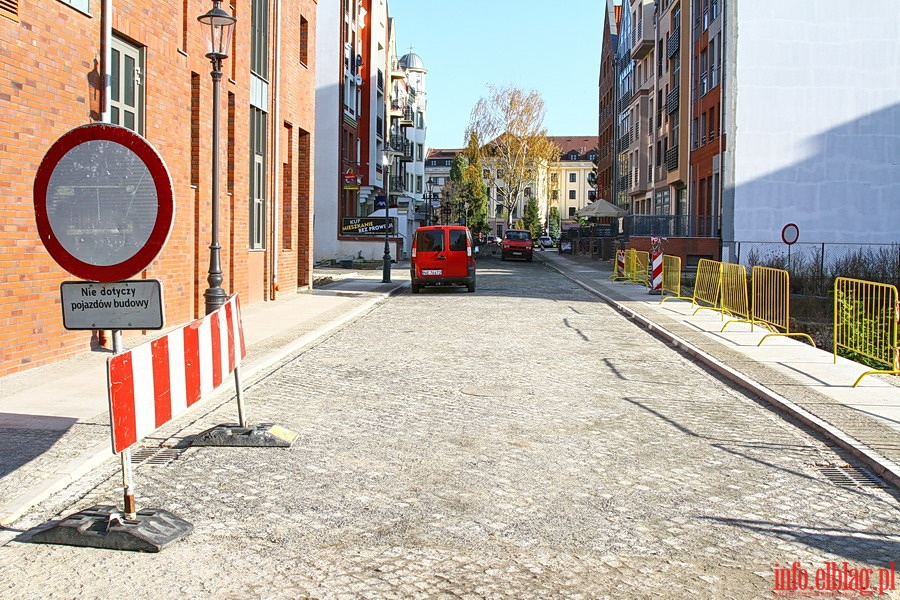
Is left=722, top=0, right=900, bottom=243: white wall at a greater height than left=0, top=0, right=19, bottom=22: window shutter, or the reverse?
left=722, top=0, right=900, bottom=243: white wall

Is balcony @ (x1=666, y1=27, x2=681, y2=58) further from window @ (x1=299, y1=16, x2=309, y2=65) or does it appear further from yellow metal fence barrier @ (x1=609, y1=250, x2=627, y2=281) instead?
window @ (x1=299, y1=16, x2=309, y2=65)

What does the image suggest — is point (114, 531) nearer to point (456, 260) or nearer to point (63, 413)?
point (63, 413)

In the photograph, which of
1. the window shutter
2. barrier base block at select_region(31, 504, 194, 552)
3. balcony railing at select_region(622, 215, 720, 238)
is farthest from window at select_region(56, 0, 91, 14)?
balcony railing at select_region(622, 215, 720, 238)

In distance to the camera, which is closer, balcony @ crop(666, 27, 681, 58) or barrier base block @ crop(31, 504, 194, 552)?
barrier base block @ crop(31, 504, 194, 552)

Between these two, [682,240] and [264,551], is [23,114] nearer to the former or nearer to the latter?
[264,551]

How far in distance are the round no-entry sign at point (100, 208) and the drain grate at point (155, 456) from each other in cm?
221

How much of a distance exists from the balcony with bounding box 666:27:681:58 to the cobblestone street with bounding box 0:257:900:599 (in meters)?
42.1

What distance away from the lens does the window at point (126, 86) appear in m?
12.7

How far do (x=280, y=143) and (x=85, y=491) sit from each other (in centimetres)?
1705

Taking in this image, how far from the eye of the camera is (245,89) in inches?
746

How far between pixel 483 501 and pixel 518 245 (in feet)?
166

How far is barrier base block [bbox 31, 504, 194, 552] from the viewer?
479cm

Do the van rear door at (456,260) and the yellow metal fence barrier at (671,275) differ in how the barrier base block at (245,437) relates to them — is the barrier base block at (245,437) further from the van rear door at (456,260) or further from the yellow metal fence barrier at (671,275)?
the van rear door at (456,260)

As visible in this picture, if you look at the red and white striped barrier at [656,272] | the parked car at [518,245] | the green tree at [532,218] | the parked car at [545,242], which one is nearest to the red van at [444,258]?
the red and white striped barrier at [656,272]
